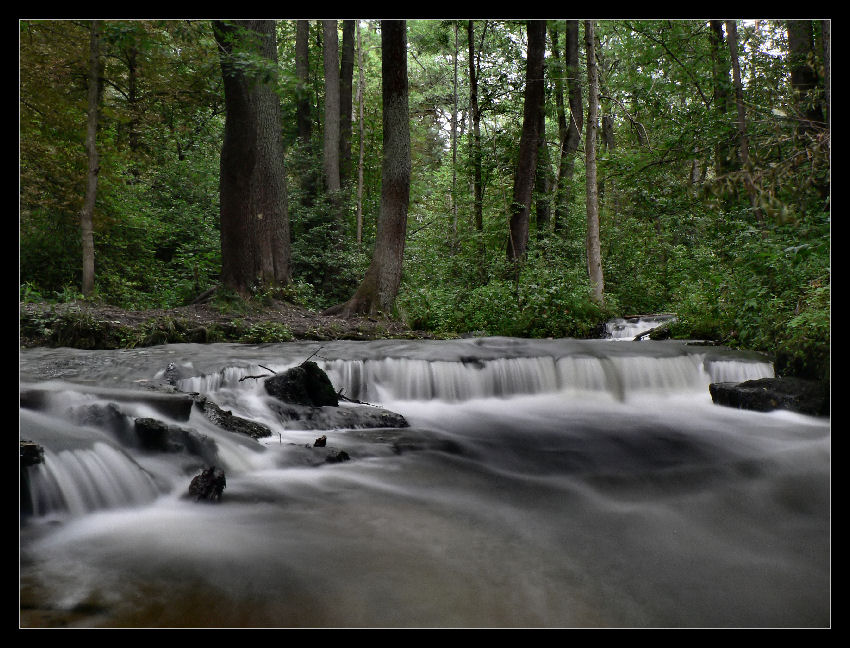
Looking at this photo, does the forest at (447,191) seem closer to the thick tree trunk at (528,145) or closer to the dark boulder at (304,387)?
the thick tree trunk at (528,145)

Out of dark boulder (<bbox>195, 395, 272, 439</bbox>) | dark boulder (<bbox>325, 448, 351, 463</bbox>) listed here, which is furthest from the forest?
dark boulder (<bbox>325, 448, 351, 463</bbox>)

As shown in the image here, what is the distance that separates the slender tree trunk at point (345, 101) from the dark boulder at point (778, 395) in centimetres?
1531

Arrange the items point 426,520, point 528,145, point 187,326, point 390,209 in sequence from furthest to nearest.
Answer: point 528,145, point 390,209, point 187,326, point 426,520

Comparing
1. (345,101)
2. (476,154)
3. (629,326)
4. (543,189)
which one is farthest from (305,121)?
(629,326)

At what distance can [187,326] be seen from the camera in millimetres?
10188

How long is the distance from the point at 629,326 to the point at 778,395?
7.55 m

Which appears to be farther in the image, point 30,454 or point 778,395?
point 778,395

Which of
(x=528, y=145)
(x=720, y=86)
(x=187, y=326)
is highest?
(x=528, y=145)

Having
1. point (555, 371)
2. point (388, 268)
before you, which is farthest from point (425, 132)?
point (555, 371)

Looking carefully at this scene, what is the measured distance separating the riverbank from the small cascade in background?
4563mm

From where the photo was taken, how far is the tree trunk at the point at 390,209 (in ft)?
41.9

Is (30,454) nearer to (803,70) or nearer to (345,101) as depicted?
(803,70)

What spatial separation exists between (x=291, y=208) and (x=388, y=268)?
19.7ft
